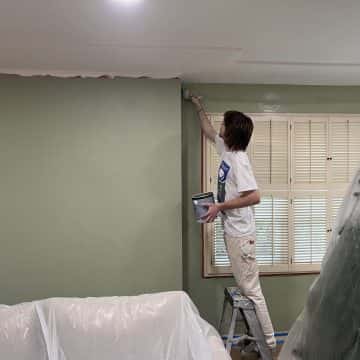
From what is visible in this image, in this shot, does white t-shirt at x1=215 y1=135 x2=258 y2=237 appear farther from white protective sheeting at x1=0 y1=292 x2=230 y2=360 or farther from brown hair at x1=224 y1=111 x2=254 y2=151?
white protective sheeting at x1=0 y1=292 x2=230 y2=360

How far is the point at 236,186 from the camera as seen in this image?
2727 mm

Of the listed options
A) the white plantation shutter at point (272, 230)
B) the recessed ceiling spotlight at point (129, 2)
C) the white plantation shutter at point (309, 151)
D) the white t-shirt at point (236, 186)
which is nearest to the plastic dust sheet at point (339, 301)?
the white t-shirt at point (236, 186)

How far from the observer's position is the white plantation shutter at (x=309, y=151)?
334 centimetres

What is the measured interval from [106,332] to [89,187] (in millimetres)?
1214

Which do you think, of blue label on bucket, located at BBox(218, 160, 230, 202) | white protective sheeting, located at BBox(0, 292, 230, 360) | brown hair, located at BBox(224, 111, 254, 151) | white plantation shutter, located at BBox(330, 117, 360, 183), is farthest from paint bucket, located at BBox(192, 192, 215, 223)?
white plantation shutter, located at BBox(330, 117, 360, 183)

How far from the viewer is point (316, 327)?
2.01 m

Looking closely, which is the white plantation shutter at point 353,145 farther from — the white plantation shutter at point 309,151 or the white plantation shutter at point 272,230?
the white plantation shutter at point 272,230

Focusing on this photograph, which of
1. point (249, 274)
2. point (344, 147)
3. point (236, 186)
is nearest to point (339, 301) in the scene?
point (249, 274)

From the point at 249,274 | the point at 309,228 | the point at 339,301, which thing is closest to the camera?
the point at 339,301

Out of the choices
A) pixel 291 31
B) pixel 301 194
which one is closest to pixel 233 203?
pixel 301 194

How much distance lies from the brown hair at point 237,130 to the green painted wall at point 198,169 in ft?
1.68

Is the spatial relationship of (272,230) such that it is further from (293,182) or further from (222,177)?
(222,177)

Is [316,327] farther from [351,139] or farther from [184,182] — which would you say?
[351,139]

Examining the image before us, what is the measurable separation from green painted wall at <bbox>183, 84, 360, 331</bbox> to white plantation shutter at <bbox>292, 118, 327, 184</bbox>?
0.14m
